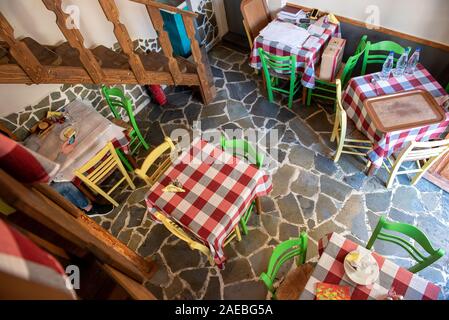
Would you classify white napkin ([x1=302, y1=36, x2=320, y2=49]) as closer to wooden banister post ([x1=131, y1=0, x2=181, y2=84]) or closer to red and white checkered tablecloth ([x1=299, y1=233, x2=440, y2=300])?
wooden banister post ([x1=131, y1=0, x2=181, y2=84])

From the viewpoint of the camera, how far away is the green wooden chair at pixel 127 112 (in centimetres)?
377

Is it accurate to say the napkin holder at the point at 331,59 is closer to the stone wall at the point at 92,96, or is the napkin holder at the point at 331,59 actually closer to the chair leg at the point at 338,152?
the chair leg at the point at 338,152

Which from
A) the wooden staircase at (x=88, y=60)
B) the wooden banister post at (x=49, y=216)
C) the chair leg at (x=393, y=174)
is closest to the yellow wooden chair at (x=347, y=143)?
the chair leg at (x=393, y=174)

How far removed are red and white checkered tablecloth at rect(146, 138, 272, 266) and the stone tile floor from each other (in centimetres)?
59

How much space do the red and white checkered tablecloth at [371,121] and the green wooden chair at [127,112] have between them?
274cm

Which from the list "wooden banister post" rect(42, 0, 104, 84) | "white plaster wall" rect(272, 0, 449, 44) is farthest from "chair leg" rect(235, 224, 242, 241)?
"white plaster wall" rect(272, 0, 449, 44)

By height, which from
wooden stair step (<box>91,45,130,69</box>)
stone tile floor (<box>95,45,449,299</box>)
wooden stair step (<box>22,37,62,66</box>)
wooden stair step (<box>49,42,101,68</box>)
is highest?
wooden stair step (<box>22,37,62,66</box>)

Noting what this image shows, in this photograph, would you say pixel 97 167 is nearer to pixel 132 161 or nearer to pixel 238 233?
pixel 132 161

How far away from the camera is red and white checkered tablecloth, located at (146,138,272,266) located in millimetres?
2656

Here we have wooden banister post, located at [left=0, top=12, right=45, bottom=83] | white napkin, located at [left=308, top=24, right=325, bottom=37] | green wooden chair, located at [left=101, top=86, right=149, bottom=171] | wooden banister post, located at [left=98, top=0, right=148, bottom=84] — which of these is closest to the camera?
wooden banister post, located at [left=0, top=12, right=45, bottom=83]

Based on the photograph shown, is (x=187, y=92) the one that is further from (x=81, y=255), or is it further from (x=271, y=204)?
(x=81, y=255)

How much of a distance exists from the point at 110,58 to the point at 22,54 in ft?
3.66

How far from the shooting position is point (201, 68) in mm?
4414

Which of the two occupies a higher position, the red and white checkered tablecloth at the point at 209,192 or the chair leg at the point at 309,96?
the red and white checkered tablecloth at the point at 209,192
